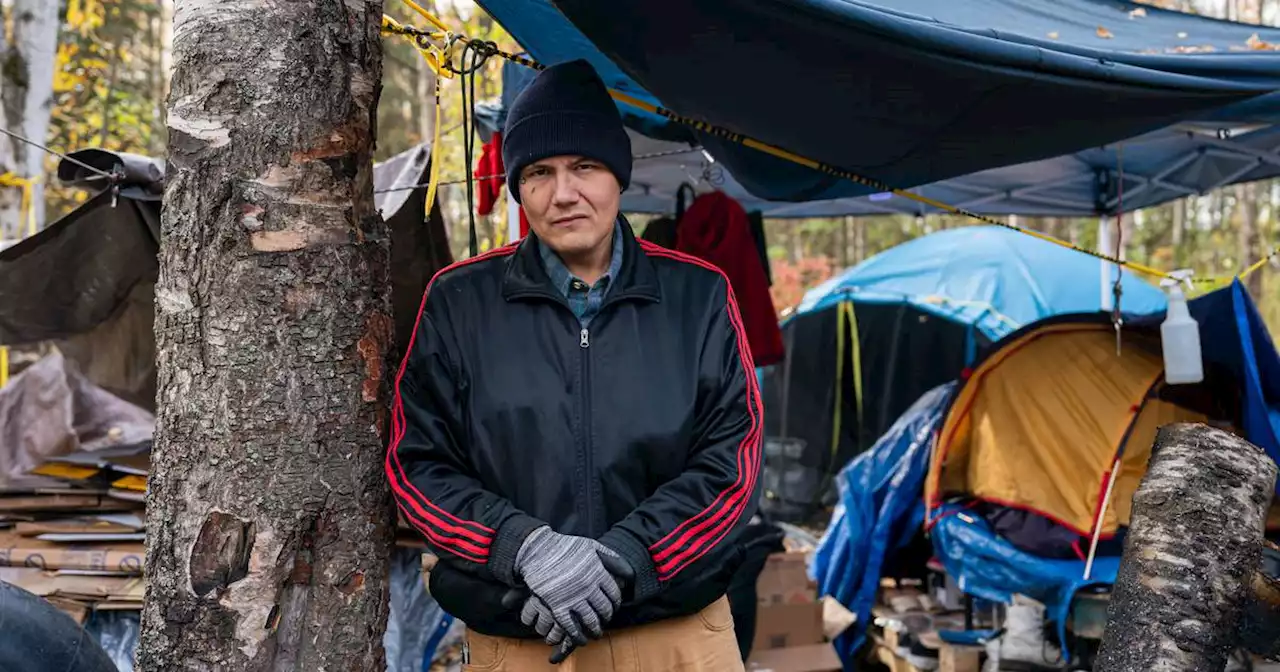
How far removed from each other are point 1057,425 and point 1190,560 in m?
2.22

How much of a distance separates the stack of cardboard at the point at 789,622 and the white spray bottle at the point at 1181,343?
1.74 meters

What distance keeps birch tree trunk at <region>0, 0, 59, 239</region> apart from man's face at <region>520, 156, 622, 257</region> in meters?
4.92

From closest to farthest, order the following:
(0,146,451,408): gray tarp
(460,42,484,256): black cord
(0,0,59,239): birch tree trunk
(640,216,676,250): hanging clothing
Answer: (460,42,484,256): black cord
(0,146,451,408): gray tarp
(640,216,676,250): hanging clothing
(0,0,59,239): birch tree trunk

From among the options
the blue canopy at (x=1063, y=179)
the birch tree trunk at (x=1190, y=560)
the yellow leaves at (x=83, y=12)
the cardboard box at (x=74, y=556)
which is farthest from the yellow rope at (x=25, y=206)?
the birch tree trunk at (x=1190, y=560)

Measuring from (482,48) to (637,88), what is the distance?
89cm

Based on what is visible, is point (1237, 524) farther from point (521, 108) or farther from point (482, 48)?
point (482, 48)

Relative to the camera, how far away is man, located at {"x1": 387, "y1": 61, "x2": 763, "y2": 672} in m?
1.78

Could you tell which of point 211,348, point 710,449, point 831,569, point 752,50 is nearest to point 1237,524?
point 710,449

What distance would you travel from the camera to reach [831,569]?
4.99 meters

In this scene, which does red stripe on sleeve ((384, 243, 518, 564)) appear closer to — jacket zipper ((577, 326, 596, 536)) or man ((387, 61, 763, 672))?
man ((387, 61, 763, 672))

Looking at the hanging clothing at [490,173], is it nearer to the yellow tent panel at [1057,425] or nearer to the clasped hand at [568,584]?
the clasped hand at [568,584]

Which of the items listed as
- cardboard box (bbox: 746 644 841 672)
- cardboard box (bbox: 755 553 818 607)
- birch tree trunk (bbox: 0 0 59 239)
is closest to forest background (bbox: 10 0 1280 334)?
birch tree trunk (bbox: 0 0 59 239)

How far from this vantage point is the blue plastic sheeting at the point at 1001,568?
13.4 feet

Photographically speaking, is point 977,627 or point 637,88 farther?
point 977,627
